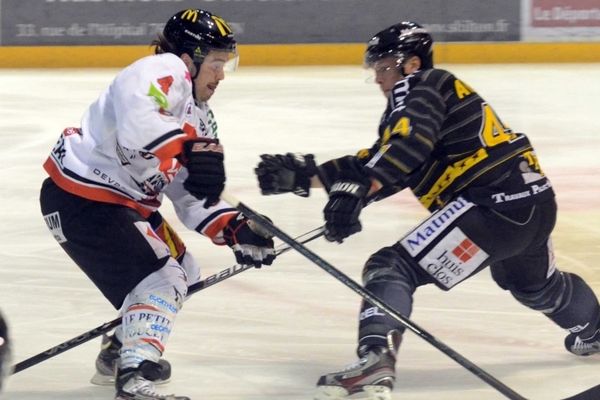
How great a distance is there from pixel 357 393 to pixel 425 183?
22.4 inches

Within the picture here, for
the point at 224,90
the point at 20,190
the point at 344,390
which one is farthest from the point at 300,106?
the point at 344,390

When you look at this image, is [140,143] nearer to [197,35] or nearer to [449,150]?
[197,35]

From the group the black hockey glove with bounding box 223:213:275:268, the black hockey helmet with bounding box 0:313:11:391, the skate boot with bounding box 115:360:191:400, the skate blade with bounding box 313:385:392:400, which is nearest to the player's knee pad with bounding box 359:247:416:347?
the skate blade with bounding box 313:385:392:400

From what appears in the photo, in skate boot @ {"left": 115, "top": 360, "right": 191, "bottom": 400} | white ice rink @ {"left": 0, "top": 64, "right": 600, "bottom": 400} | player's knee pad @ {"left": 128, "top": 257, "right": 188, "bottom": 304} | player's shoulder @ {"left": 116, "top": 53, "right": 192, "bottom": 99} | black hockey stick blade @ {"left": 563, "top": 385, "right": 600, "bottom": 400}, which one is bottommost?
white ice rink @ {"left": 0, "top": 64, "right": 600, "bottom": 400}

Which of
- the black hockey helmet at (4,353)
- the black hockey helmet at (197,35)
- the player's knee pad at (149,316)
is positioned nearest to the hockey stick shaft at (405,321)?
the player's knee pad at (149,316)

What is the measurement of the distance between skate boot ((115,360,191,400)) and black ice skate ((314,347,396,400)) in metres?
0.40

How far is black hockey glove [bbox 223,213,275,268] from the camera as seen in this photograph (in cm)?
334

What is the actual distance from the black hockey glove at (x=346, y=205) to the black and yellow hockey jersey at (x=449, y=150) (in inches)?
1.6

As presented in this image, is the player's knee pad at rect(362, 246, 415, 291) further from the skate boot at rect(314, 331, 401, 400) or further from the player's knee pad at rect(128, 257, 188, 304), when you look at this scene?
the player's knee pad at rect(128, 257, 188, 304)

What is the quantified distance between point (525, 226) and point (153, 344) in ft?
3.10

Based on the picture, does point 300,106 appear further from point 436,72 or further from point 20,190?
point 436,72

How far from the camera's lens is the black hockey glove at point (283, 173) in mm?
3283

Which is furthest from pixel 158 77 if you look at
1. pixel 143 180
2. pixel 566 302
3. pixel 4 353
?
pixel 566 302

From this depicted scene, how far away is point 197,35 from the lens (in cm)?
321
